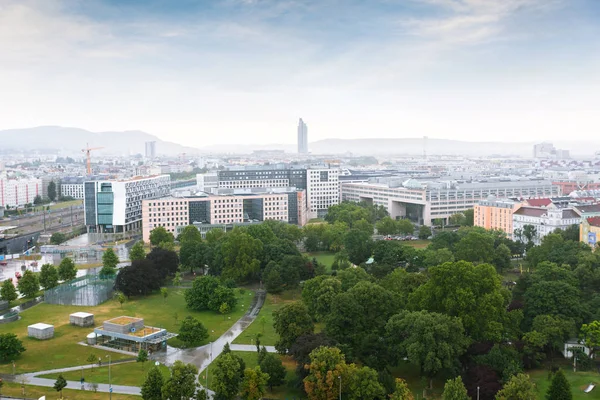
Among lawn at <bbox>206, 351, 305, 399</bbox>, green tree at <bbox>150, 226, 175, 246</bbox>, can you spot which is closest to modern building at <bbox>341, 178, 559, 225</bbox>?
green tree at <bbox>150, 226, 175, 246</bbox>

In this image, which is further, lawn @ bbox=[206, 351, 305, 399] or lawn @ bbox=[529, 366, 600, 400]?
lawn @ bbox=[206, 351, 305, 399]

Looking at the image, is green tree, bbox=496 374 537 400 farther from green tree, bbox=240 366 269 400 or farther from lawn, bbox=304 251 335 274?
lawn, bbox=304 251 335 274

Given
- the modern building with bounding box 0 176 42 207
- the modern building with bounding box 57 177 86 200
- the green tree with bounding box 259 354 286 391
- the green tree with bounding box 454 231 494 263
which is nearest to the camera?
the green tree with bounding box 259 354 286 391

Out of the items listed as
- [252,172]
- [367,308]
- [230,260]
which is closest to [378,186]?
[252,172]

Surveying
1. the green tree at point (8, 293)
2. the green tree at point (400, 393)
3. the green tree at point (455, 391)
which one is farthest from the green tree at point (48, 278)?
the green tree at point (455, 391)

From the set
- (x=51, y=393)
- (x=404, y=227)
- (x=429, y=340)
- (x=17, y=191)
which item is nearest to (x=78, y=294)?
(x=51, y=393)

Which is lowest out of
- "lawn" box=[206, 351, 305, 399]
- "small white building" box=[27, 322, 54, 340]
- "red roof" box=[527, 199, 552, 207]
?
"lawn" box=[206, 351, 305, 399]
